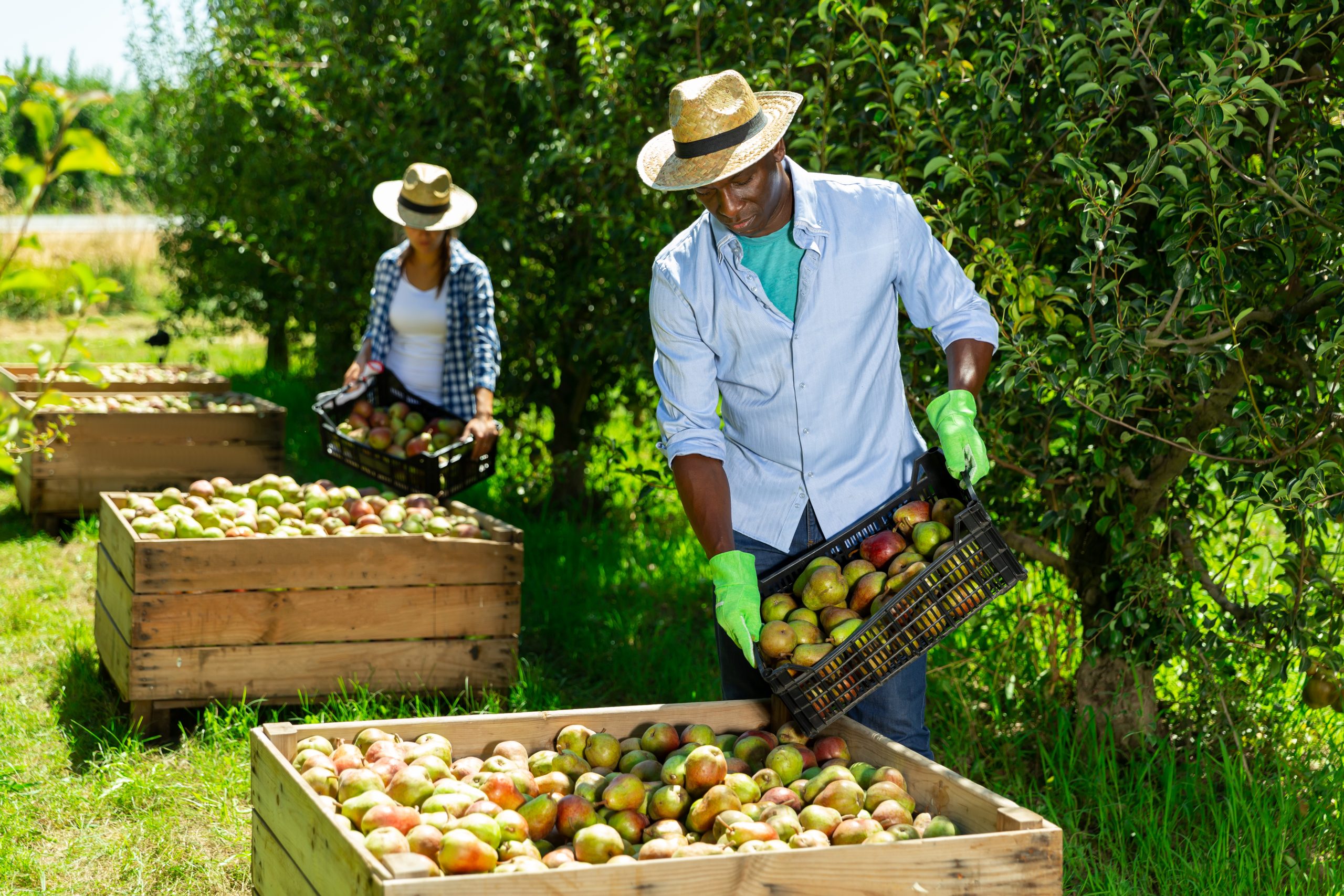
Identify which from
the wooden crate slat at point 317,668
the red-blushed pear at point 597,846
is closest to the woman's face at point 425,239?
the wooden crate slat at point 317,668

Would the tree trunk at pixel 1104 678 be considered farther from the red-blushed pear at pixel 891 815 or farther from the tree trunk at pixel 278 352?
the tree trunk at pixel 278 352

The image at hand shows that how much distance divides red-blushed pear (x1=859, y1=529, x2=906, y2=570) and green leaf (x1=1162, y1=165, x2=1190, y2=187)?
3.69 feet

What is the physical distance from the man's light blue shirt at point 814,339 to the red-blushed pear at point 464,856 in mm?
1109

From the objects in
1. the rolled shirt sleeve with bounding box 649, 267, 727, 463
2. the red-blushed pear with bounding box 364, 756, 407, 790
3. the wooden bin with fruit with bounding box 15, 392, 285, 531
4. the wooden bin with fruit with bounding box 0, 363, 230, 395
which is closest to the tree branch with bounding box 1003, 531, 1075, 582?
the rolled shirt sleeve with bounding box 649, 267, 727, 463

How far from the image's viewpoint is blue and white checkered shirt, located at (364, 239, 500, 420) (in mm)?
4977

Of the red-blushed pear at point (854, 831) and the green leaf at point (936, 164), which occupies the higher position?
the green leaf at point (936, 164)

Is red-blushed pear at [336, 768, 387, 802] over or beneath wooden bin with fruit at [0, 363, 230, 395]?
over

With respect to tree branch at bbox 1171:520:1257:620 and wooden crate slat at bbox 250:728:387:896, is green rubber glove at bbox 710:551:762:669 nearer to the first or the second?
wooden crate slat at bbox 250:728:387:896

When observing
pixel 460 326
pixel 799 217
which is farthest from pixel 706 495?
pixel 460 326

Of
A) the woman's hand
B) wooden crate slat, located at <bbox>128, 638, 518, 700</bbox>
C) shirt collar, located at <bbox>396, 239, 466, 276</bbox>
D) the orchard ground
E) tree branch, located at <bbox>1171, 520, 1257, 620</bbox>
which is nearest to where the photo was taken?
the orchard ground

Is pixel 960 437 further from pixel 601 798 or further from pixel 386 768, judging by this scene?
pixel 386 768

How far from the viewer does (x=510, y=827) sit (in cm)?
212

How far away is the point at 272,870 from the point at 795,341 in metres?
1.55

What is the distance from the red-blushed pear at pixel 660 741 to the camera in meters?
2.54
